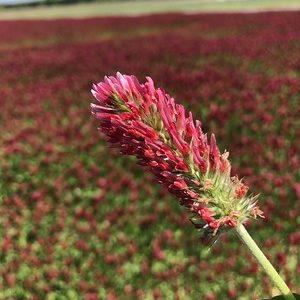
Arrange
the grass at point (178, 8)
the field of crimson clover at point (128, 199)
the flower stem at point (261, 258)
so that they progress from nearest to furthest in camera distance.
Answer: the flower stem at point (261, 258)
the field of crimson clover at point (128, 199)
the grass at point (178, 8)

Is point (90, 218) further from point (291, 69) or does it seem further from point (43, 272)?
point (291, 69)

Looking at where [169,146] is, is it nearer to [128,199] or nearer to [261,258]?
[261,258]

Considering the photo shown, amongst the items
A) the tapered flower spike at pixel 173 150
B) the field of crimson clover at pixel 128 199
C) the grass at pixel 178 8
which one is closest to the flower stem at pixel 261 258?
the tapered flower spike at pixel 173 150

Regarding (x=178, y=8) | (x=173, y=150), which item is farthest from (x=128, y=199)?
(x=178, y=8)

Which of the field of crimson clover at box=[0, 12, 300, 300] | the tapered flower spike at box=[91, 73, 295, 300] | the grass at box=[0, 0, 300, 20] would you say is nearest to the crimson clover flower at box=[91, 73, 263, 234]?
the tapered flower spike at box=[91, 73, 295, 300]

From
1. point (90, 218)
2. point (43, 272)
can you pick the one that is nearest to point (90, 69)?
point (90, 218)

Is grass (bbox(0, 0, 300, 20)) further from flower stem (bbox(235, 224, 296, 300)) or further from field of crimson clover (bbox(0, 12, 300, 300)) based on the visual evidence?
flower stem (bbox(235, 224, 296, 300))

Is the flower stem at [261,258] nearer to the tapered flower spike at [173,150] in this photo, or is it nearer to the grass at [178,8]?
the tapered flower spike at [173,150]
